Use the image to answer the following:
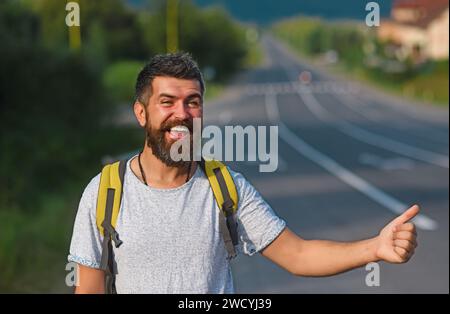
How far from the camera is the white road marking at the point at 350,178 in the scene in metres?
17.0

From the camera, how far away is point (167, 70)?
3.47 meters

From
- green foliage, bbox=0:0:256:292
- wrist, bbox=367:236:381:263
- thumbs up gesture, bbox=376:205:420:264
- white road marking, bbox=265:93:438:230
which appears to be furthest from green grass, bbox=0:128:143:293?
thumbs up gesture, bbox=376:205:420:264

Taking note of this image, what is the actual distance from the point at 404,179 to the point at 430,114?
33.2 meters

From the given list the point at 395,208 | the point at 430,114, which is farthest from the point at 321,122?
the point at 395,208

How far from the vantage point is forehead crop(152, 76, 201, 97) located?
3.43 meters

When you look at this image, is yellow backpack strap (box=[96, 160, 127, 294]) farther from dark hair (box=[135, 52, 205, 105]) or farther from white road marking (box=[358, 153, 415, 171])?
white road marking (box=[358, 153, 415, 171])

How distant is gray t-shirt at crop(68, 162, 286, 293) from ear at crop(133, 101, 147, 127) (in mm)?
177

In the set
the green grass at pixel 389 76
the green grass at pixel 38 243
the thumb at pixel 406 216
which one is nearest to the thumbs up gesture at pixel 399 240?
the thumb at pixel 406 216

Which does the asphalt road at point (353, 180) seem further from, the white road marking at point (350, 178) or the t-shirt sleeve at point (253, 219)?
the t-shirt sleeve at point (253, 219)

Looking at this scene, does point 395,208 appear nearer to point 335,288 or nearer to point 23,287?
point 335,288

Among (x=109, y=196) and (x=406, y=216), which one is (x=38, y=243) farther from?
(x=406, y=216)

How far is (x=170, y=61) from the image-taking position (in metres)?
3.48

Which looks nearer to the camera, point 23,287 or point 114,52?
point 23,287

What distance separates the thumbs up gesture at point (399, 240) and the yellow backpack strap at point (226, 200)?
47cm
